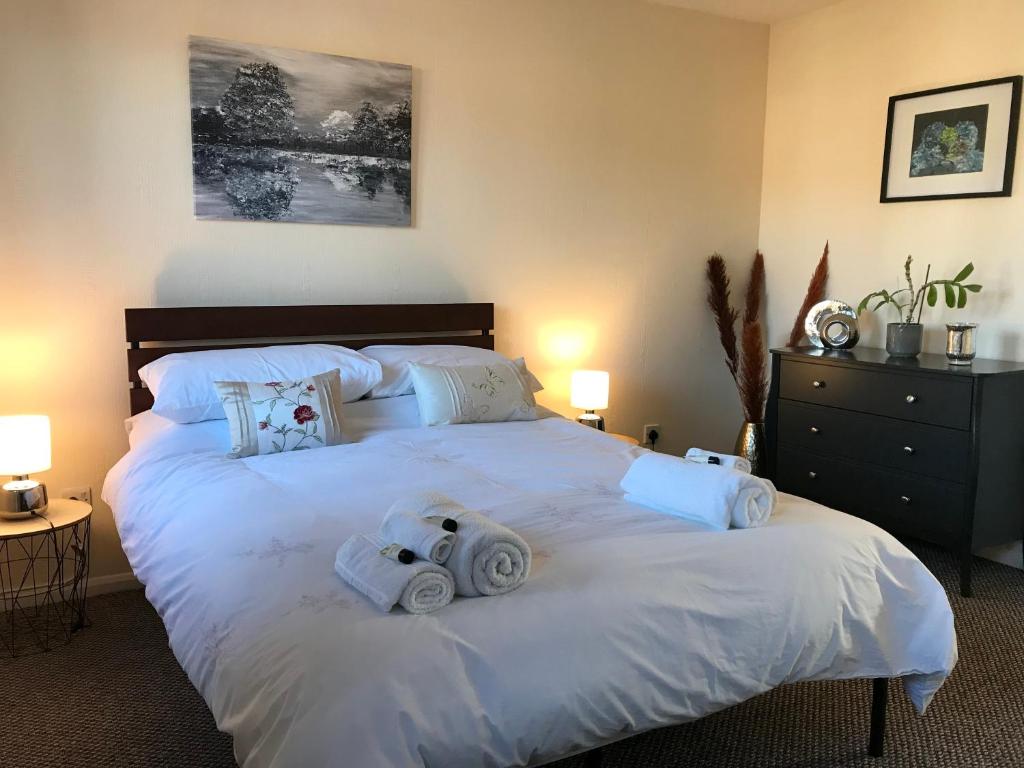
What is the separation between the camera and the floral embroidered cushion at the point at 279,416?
2.65 metres

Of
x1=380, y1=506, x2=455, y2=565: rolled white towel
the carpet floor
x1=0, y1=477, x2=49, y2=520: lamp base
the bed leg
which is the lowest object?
the carpet floor

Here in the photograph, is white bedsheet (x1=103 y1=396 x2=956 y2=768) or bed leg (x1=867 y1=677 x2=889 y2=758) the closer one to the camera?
white bedsheet (x1=103 y1=396 x2=956 y2=768)

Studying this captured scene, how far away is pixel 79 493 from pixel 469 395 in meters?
1.51

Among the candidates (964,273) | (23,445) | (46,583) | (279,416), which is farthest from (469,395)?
(964,273)

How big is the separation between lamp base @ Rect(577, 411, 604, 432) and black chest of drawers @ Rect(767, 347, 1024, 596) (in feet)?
2.84

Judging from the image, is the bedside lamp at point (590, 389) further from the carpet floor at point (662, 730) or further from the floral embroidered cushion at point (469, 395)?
the carpet floor at point (662, 730)

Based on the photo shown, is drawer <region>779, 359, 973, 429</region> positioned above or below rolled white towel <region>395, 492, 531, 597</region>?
above

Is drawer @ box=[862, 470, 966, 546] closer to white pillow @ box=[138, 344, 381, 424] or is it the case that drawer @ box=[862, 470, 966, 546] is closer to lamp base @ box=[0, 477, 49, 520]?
white pillow @ box=[138, 344, 381, 424]

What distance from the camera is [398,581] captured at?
150cm

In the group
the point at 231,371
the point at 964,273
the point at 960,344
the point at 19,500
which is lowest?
the point at 19,500

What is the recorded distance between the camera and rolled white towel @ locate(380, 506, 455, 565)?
5.17 ft

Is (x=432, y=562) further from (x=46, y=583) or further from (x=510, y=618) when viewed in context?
(x=46, y=583)

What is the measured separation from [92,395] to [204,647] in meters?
1.81

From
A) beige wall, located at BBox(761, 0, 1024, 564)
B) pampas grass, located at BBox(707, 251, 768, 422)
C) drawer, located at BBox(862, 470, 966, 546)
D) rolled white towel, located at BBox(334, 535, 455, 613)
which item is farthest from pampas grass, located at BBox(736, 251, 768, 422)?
rolled white towel, located at BBox(334, 535, 455, 613)
